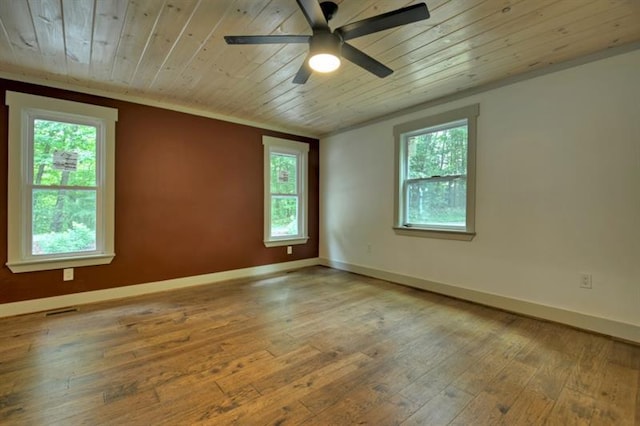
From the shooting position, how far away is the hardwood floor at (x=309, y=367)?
161cm

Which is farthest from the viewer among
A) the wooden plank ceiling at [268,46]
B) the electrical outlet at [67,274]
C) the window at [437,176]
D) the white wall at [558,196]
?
the window at [437,176]

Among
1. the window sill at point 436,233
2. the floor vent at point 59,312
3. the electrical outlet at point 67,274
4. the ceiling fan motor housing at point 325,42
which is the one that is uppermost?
the ceiling fan motor housing at point 325,42

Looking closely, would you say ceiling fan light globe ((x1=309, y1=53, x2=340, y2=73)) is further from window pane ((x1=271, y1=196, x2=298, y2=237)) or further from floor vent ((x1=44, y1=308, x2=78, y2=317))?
floor vent ((x1=44, y1=308, x2=78, y2=317))

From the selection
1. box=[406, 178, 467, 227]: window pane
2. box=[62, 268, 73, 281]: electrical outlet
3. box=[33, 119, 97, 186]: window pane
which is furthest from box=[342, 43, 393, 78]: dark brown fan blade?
box=[62, 268, 73, 281]: electrical outlet

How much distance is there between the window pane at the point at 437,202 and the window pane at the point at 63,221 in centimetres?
381

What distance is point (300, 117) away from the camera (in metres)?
4.38

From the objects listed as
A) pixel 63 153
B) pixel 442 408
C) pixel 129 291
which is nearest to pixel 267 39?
pixel 442 408

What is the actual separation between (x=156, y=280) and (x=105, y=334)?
1285mm

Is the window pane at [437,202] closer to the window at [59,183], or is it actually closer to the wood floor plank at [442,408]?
the wood floor plank at [442,408]

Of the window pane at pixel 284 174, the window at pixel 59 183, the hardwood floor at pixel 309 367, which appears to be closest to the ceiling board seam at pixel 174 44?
the window at pixel 59 183

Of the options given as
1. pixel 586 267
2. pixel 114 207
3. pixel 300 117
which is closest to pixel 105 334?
pixel 114 207

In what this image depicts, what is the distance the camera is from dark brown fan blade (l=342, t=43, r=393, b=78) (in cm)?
197

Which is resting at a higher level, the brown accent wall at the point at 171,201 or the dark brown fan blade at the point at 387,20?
the dark brown fan blade at the point at 387,20

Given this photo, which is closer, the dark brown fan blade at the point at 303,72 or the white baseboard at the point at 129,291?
the dark brown fan blade at the point at 303,72
